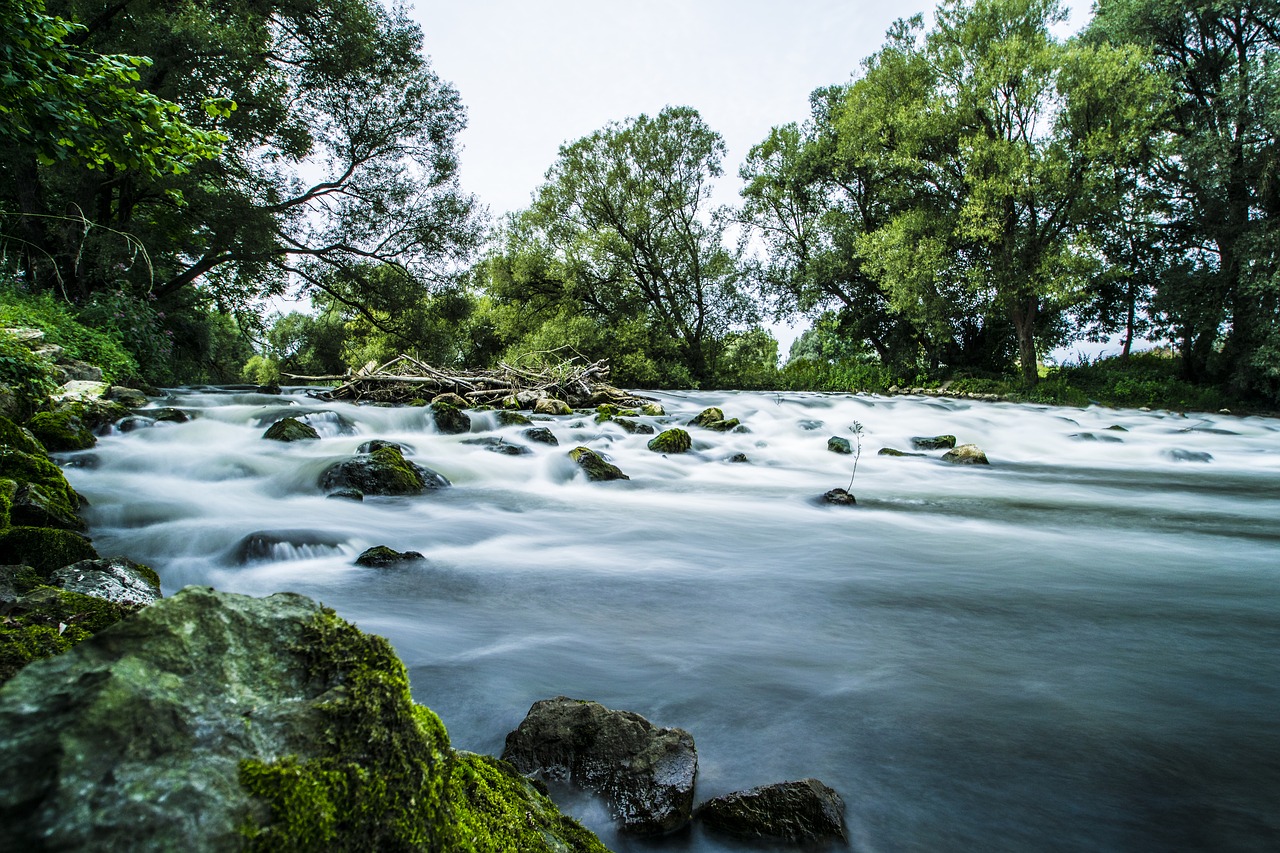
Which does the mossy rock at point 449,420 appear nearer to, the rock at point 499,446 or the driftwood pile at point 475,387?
the rock at point 499,446

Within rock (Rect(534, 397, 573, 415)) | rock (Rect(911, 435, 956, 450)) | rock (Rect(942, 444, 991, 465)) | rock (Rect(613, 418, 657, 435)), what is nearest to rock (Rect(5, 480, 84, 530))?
rock (Rect(613, 418, 657, 435))

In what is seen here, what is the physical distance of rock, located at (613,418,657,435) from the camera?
11.8 m

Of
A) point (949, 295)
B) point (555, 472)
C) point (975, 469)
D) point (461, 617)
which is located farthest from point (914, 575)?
point (949, 295)

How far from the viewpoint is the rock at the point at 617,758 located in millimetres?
1946

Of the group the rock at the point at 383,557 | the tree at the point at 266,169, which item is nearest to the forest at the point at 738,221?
the tree at the point at 266,169

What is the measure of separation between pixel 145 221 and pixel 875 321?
2707cm

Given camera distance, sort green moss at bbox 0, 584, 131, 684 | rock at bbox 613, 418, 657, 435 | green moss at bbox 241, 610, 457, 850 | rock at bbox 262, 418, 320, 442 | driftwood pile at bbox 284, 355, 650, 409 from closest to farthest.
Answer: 1. green moss at bbox 241, 610, 457, 850
2. green moss at bbox 0, 584, 131, 684
3. rock at bbox 262, 418, 320, 442
4. rock at bbox 613, 418, 657, 435
5. driftwood pile at bbox 284, 355, 650, 409

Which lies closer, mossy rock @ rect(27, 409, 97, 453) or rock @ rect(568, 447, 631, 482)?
mossy rock @ rect(27, 409, 97, 453)

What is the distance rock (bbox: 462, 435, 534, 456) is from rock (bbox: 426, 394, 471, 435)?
1123 mm

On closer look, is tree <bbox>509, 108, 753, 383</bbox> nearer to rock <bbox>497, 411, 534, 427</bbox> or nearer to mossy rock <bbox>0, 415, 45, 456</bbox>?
rock <bbox>497, 411, 534, 427</bbox>

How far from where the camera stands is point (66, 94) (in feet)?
16.4

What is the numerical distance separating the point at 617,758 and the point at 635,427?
990cm

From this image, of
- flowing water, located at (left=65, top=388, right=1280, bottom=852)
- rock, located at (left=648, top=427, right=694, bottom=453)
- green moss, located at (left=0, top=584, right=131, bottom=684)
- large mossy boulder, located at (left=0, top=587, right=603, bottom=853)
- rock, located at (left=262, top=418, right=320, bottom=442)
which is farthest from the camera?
rock, located at (left=648, top=427, right=694, bottom=453)

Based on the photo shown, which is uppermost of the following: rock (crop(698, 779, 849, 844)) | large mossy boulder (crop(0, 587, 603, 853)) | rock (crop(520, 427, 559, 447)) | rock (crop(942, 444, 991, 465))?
large mossy boulder (crop(0, 587, 603, 853))
